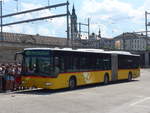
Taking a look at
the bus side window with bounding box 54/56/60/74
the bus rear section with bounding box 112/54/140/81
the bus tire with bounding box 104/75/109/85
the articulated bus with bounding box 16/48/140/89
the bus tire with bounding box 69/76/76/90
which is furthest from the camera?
the bus rear section with bounding box 112/54/140/81

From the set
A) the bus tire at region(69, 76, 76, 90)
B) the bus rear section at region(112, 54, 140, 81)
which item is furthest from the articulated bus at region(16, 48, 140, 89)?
the bus rear section at region(112, 54, 140, 81)

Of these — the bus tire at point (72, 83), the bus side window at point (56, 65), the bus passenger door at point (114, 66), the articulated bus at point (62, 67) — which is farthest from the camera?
the bus passenger door at point (114, 66)

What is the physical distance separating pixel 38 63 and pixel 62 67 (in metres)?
1.44

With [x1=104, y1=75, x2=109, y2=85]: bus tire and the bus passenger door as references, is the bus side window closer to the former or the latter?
[x1=104, y1=75, x2=109, y2=85]: bus tire

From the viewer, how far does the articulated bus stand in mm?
19938

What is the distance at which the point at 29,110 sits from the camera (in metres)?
12.4

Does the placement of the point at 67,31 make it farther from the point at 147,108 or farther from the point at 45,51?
the point at 147,108

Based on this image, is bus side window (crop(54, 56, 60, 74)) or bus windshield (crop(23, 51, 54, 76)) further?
bus side window (crop(54, 56, 60, 74))

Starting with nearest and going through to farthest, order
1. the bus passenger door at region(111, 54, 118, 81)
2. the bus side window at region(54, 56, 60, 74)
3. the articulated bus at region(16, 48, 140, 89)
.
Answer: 1. the articulated bus at region(16, 48, 140, 89)
2. the bus side window at region(54, 56, 60, 74)
3. the bus passenger door at region(111, 54, 118, 81)

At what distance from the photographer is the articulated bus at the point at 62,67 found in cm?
1994

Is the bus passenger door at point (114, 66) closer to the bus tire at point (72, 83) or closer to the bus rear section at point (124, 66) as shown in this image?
the bus rear section at point (124, 66)

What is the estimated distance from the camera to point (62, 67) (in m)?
20.8

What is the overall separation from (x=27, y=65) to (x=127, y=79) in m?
13.6

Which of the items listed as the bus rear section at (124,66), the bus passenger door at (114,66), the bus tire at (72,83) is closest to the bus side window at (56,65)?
the bus tire at (72,83)
